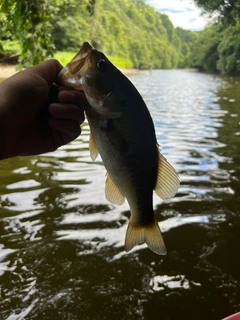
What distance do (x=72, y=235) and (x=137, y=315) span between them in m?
1.47

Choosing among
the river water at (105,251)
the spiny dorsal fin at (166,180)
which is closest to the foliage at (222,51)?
the river water at (105,251)

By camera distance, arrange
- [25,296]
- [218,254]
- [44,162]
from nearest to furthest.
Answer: [25,296]
[218,254]
[44,162]

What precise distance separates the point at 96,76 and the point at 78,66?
0.10 meters

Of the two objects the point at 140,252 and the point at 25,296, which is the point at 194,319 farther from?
the point at 25,296

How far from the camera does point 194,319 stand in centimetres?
297

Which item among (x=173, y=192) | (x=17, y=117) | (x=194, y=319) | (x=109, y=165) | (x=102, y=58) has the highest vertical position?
(x=102, y=58)

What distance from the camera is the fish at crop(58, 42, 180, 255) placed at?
1.65 m

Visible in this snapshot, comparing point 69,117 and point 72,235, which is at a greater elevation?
point 69,117

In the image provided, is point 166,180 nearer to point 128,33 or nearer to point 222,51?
point 222,51

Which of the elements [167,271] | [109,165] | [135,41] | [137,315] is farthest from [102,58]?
[135,41]

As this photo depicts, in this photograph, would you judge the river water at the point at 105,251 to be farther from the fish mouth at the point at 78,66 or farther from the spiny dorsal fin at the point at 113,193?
the fish mouth at the point at 78,66

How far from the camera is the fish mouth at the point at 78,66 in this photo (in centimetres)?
166

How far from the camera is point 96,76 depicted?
1.65m

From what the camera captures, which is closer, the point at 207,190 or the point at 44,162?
the point at 207,190
